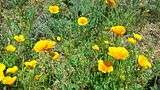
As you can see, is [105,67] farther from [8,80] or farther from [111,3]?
[111,3]

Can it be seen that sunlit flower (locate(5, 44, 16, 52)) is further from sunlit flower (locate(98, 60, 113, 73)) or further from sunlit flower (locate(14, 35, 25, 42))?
sunlit flower (locate(98, 60, 113, 73))

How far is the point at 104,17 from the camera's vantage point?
4777 millimetres

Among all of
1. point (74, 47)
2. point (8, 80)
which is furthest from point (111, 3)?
point (8, 80)

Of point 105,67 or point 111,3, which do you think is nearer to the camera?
point 105,67

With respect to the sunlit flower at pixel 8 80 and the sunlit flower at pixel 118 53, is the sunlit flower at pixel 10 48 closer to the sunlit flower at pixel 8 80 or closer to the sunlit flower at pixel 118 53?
the sunlit flower at pixel 8 80

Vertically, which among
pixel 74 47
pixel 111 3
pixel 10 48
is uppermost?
pixel 111 3

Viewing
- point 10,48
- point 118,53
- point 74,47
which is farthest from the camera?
point 74,47

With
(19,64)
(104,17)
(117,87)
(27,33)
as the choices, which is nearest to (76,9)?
(104,17)

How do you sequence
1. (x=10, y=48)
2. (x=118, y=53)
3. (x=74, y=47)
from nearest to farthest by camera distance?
1. (x=118, y=53)
2. (x=10, y=48)
3. (x=74, y=47)

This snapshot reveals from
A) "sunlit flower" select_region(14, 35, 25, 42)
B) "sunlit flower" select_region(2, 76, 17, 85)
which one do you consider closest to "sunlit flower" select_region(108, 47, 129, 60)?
"sunlit flower" select_region(2, 76, 17, 85)

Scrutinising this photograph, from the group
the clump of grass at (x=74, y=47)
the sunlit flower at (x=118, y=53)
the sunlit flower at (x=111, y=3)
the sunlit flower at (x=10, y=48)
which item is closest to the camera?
the sunlit flower at (x=118, y=53)

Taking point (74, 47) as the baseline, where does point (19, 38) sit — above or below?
above

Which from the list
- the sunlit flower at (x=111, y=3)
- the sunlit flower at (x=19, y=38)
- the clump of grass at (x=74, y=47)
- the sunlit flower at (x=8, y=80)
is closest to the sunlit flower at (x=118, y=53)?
the clump of grass at (x=74, y=47)

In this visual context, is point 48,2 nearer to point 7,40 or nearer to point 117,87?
point 7,40
